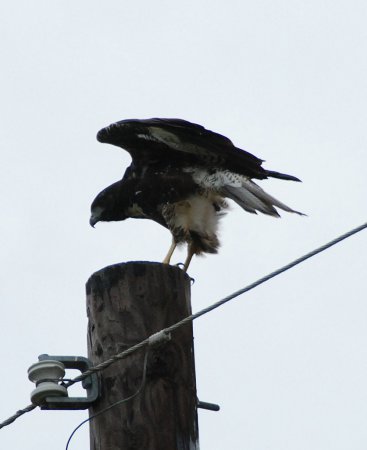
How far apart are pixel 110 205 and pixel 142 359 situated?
4.47 m

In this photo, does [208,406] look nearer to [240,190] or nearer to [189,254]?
[240,190]

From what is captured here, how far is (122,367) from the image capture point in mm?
3959

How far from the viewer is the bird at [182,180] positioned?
730 cm

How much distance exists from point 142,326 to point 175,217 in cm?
391

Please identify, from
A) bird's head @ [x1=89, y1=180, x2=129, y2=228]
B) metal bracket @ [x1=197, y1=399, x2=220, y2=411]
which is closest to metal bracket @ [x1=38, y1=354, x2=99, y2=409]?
metal bracket @ [x1=197, y1=399, x2=220, y2=411]

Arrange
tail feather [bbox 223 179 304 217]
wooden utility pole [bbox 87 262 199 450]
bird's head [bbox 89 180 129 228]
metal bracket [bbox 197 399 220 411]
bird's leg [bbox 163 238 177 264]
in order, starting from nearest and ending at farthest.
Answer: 1. wooden utility pole [bbox 87 262 199 450]
2. metal bracket [bbox 197 399 220 411]
3. tail feather [bbox 223 179 304 217]
4. bird's leg [bbox 163 238 177 264]
5. bird's head [bbox 89 180 129 228]

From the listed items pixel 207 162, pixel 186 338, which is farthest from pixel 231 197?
pixel 186 338

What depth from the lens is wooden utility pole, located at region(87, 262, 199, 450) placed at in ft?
12.5

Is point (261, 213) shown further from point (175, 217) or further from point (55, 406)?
point (55, 406)

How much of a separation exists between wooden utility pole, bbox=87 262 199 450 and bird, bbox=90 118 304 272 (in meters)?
3.11

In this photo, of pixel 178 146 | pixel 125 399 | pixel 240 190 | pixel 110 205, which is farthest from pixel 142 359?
pixel 110 205

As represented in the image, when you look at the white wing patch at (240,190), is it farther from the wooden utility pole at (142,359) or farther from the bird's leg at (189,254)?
the wooden utility pole at (142,359)

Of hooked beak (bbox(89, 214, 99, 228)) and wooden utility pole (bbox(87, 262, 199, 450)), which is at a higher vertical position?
hooked beak (bbox(89, 214, 99, 228))

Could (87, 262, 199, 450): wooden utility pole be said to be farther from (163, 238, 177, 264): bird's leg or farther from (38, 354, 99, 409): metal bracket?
(163, 238, 177, 264): bird's leg
